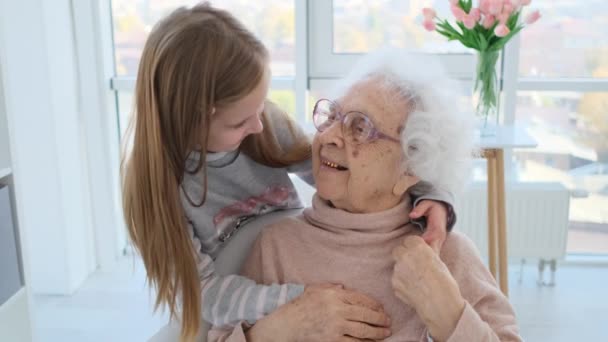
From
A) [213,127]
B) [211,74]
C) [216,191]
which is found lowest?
[216,191]

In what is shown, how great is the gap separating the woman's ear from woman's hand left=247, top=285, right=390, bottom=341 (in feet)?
0.86

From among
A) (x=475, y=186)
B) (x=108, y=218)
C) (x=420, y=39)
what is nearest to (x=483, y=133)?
(x=475, y=186)

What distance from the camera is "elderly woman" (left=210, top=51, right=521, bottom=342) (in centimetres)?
137

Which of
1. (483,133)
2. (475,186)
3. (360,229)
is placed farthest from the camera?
(475,186)

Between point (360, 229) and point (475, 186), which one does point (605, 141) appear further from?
point (360, 229)

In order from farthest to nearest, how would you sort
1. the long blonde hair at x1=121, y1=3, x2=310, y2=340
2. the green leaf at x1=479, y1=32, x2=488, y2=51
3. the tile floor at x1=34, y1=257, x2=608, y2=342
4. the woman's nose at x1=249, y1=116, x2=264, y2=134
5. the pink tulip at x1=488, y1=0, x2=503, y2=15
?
1. the tile floor at x1=34, y1=257, x2=608, y2=342
2. the green leaf at x1=479, y1=32, x2=488, y2=51
3. the pink tulip at x1=488, y1=0, x2=503, y2=15
4. the woman's nose at x1=249, y1=116, x2=264, y2=134
5. the long blonde hair at x1=121, y1=3, x2=310, y2=340

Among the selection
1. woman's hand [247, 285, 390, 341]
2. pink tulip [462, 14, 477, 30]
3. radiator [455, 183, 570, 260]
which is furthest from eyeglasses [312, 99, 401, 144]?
radiator [455, 183, 570, 260]

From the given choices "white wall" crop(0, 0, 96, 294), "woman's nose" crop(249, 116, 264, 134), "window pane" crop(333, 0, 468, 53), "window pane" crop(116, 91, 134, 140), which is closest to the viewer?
"woman's nose" crop(249, 116, 264, 134)

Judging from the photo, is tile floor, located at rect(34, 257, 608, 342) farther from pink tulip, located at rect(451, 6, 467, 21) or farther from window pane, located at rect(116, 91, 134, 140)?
pink tulip, located at rect(451, 6, 467, 21)

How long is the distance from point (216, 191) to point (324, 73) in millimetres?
2067

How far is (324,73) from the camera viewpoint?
11.3ft

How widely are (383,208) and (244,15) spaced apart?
2138mm

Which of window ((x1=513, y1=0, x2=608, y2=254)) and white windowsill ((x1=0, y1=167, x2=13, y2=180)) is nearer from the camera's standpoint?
white windowsill ((x1=0, y1=167, x2=13, y2=180))

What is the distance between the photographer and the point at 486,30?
8.15 feet
